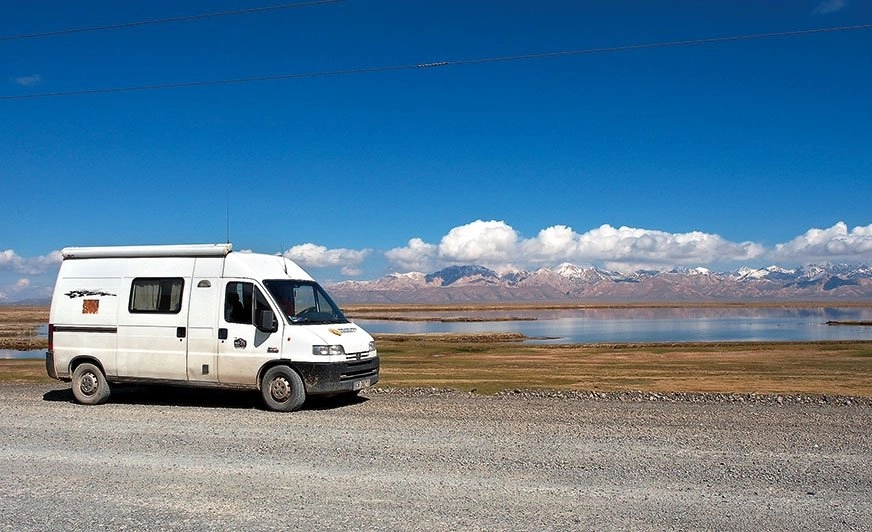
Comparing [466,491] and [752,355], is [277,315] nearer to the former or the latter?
[466,491]

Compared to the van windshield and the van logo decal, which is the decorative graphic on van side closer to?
the van windshield

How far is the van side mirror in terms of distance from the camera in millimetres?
14469

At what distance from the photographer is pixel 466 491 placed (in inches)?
327

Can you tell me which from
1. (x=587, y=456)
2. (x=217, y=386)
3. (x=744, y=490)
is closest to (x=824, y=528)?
(x=744, y=490)

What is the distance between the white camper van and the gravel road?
0.71 m

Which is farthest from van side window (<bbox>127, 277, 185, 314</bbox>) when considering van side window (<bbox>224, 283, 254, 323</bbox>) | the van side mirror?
the van side mirror

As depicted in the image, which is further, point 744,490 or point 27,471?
point 27,471

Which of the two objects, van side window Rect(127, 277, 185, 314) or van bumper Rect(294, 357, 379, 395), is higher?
van side window Rect(127, 277, 185, 314)

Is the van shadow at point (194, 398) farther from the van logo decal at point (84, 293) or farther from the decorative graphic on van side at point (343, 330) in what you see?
the van logo decal at point (84, 293)

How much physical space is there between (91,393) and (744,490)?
12.9 m

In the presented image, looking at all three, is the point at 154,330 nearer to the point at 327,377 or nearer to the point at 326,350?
the point at 326,350

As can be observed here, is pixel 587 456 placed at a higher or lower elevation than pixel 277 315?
lower

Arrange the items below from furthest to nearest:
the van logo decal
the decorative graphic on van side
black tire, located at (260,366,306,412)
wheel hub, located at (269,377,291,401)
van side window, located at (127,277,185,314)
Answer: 1. the van logo decal
2. van side window, located at (127,277,185,314)
3. the decorative graphic on van side
4. wheel hub, located at (269,377,291,401)
5. black tire, located at (260,366,306,412)

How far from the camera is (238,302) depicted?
14.9 metres
